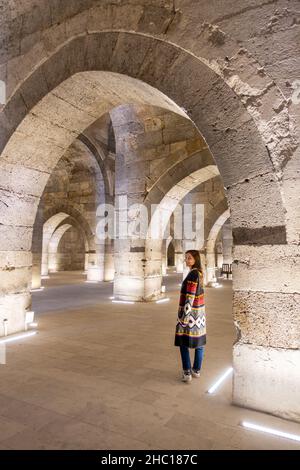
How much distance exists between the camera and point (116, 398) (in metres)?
2.50

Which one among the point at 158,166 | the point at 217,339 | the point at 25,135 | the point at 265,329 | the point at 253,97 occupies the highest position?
the point at 158,166

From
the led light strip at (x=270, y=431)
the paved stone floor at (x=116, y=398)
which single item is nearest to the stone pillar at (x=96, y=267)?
the paved stone floor at (x=116, y=398)

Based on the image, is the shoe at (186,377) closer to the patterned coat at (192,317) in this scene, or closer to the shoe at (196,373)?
the shoe at (196,373)

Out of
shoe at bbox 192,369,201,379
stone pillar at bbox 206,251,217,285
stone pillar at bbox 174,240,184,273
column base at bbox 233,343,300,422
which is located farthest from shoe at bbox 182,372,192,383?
stone pillar at bbox 174,240,184,273

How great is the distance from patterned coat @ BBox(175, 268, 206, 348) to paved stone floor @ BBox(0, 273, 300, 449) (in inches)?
16.5

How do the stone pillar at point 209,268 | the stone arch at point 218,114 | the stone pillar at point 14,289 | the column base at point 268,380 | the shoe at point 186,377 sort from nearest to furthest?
the column base at point 268,380
the stone arch at point 218,114
the shoe at point 186,377
the stone pillar at point 14,289
the stone pillar at point 209,268

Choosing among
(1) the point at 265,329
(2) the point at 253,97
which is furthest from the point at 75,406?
(2) the point at 253,97

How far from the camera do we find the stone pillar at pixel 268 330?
7.31 feet

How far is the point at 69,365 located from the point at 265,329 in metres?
2.08

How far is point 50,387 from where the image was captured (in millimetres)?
2701

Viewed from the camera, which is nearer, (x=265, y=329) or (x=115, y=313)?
(x=265, y=329)

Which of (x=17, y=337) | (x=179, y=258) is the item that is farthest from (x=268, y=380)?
(x=179, y=258)

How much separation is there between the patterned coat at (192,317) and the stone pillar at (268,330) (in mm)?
407

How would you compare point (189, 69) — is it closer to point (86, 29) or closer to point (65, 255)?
point (86, 29)
